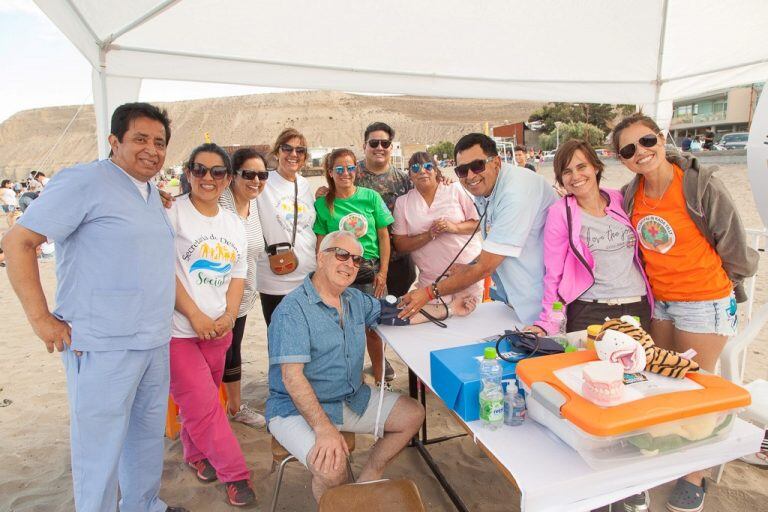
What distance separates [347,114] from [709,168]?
88422 mm

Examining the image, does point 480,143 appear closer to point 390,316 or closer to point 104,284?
point 390,316

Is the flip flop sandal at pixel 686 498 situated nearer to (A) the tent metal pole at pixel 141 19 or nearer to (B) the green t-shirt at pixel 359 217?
(B) the green t-shirt at pixel 359 217

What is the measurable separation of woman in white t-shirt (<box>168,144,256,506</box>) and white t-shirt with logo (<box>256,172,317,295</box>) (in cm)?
49

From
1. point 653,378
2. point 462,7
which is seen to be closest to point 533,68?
point 462,7

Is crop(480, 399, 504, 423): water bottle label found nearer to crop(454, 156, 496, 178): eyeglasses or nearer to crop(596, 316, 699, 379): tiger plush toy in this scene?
crop(596, 316, 699, 379): tiger plush toy

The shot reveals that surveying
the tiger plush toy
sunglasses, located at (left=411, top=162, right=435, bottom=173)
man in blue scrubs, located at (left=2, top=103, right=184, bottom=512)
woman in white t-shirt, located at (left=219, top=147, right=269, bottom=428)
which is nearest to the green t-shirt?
sunglasses, located at (left=411, top=162, right=435, bottom=173)

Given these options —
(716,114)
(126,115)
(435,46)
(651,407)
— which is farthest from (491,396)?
(716,114)

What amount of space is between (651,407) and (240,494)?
86.5 inches

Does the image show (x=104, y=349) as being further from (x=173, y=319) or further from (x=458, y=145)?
(x=458, y=145)

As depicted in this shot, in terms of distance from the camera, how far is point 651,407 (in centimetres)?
129

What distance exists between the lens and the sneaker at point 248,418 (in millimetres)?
3424

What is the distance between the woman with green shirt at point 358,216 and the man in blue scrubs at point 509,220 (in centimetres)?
97

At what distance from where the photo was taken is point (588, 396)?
1348 mm

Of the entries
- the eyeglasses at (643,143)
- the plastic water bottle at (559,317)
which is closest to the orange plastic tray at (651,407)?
the plastic water bottle at (559,317)
